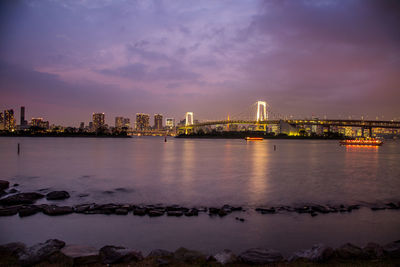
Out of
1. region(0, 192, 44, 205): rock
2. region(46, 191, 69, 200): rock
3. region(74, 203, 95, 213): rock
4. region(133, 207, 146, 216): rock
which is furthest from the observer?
region(46, 191, 69, 200): rock

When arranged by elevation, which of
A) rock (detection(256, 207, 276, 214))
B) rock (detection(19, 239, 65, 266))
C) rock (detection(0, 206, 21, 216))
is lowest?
rock (detection(256, 207, 276, 214))

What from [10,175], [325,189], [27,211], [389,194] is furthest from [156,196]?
[10,175]

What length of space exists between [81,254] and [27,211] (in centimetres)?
444

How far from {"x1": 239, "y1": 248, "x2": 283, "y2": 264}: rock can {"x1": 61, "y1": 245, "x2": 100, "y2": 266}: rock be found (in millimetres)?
2407

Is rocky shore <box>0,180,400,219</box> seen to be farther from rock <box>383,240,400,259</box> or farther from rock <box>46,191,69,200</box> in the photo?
rock <box>383,240,400,259</box>

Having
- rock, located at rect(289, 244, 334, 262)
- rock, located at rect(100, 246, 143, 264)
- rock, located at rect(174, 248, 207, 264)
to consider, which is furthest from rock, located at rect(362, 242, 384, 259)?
rock, located at rect(100, 246, 143, 264)

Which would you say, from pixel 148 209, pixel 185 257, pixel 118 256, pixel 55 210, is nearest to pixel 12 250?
pixel 118 256

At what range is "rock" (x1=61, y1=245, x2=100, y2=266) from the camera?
4.57 metres

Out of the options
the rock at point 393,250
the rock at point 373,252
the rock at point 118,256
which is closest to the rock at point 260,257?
the rock at point 373,252

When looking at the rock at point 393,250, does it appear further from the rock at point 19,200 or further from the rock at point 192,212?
the rock at point 19,200

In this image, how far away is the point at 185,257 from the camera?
4.86 m

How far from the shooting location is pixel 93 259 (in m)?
4.64

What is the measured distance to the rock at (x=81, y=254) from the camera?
457 cm

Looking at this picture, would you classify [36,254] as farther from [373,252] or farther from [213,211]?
[373,252]
